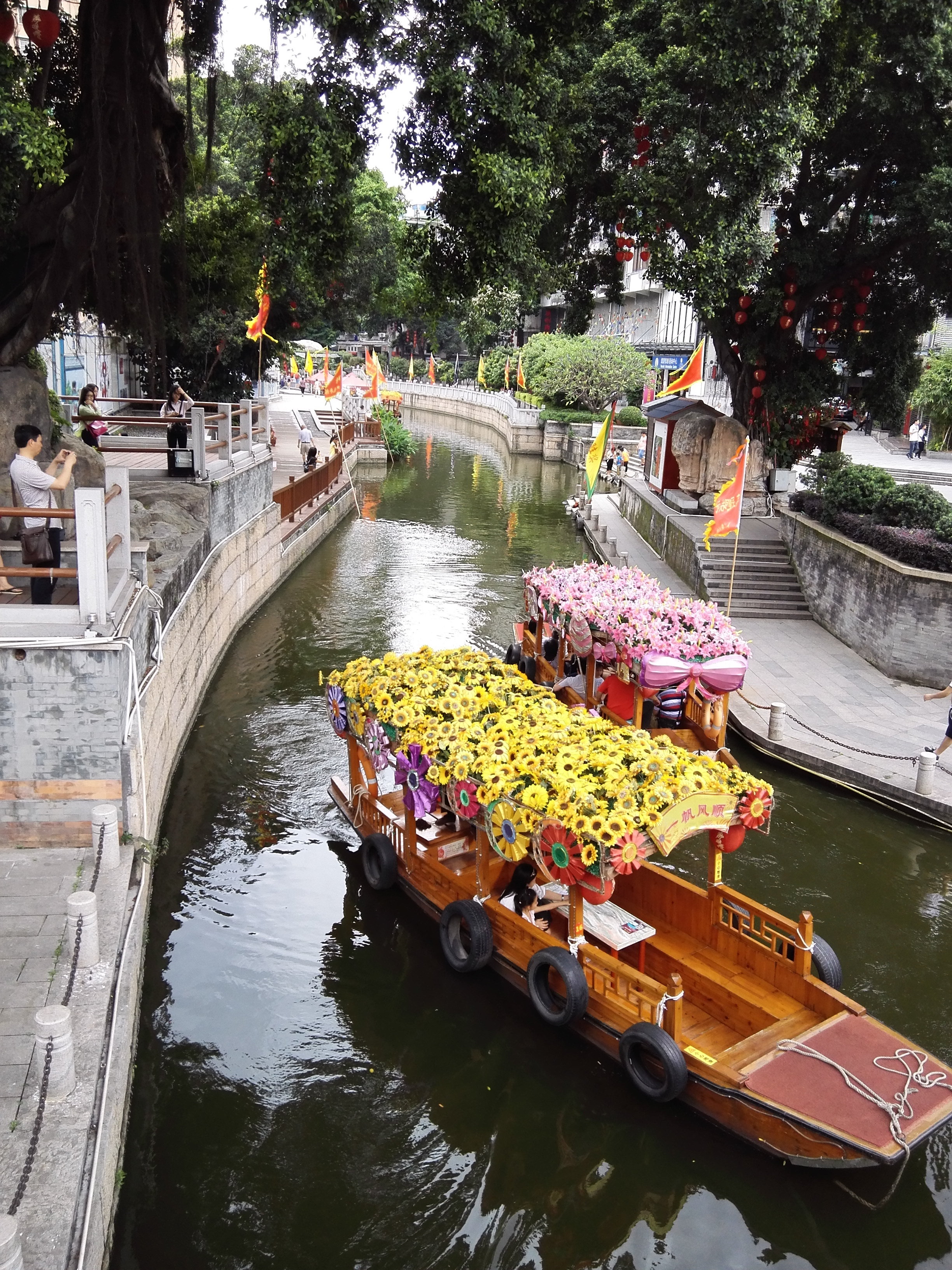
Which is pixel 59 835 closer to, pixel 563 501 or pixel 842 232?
pixel 842 232

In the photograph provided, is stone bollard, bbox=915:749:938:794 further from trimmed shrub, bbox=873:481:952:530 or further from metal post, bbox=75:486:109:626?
metal post, bbox=75:486:109:626

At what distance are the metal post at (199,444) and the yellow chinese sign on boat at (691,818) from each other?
11.4m

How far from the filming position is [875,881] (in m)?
10.9

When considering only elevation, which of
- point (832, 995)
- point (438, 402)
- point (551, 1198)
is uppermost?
point (438, 402)

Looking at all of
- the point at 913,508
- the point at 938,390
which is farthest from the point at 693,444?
the point at 938,390

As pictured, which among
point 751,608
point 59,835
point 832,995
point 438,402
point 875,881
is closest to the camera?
point 832,995

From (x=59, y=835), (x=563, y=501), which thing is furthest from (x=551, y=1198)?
(x=563, y=501)

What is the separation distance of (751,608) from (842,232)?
338 inches

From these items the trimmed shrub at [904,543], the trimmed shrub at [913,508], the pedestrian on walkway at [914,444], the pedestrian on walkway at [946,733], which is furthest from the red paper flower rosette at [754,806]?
the pedestrian on walkway at [914,444]

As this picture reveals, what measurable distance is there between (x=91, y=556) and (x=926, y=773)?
9.33 metres

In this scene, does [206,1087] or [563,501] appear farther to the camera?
[563,501]

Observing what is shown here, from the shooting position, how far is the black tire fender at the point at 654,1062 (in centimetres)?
720

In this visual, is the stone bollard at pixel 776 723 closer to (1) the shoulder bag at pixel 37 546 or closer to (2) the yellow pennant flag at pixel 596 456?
(1) the shoulder bag at pixel 37 546

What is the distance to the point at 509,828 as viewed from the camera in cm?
807
